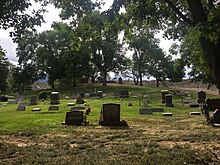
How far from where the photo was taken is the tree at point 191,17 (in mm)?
6184

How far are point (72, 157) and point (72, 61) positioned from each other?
46.9 m

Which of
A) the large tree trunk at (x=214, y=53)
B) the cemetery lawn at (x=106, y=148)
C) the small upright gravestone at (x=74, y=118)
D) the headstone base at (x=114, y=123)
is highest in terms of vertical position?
the large tree trunk at (x=214, y=53)

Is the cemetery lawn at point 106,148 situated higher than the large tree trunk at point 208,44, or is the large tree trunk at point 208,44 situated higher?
the large tree trunk at point 208,44

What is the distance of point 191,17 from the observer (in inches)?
329

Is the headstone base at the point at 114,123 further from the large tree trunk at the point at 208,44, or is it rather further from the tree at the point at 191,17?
the large tree trunk at the point at 208,44

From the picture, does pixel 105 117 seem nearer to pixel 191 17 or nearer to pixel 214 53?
pixel 191 17

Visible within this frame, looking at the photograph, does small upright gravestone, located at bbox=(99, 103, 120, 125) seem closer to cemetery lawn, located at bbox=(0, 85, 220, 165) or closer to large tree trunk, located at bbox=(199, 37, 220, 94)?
cemetery lawn, located at bbox=(0, 85, 220, 165)

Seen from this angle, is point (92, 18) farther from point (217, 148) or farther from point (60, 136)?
point (217, 148)

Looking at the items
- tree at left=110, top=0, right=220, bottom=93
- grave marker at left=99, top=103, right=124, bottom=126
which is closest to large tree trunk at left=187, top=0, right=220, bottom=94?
tree at left=110, top=0, right=220, bottom=93

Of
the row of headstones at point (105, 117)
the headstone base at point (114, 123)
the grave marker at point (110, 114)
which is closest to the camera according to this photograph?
the headstone base at point (114, 123)

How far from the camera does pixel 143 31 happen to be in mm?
11781

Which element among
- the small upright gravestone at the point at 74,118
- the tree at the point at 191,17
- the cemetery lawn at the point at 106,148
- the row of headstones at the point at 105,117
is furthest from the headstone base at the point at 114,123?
the tree at the point at 191,17

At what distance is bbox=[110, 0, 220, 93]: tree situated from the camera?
6184mm

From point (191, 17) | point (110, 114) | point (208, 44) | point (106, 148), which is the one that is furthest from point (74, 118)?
point (208, 44)
